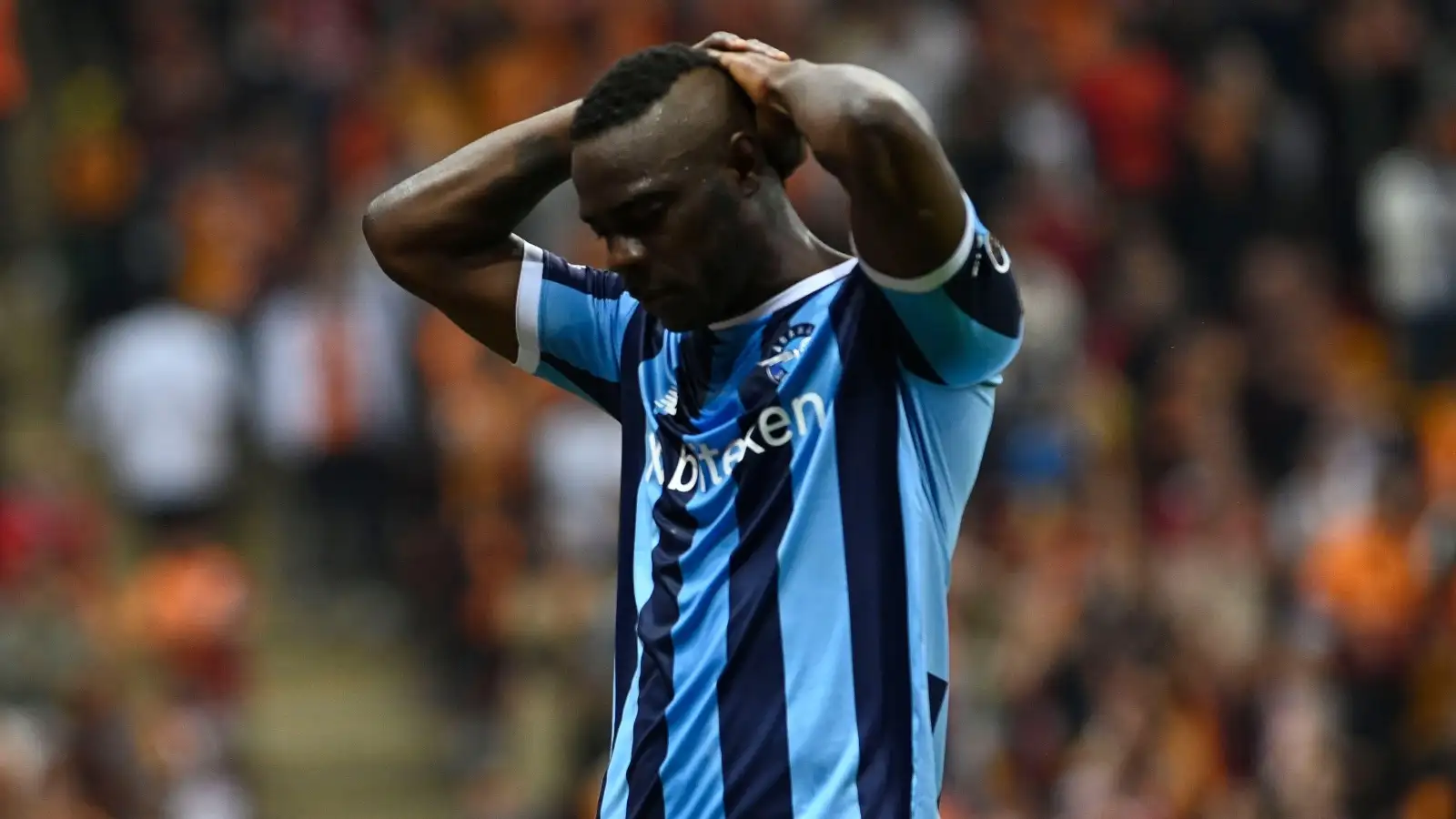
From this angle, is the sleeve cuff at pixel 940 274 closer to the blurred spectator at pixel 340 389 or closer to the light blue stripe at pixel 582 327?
the light blue stripe at pixel 582 327

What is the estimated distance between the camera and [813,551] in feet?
11.3

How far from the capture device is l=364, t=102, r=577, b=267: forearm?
3877mm

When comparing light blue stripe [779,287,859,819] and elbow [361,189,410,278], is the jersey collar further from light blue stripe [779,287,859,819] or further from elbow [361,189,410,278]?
elbow [361,189,410,278]

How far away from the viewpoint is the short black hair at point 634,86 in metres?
3.43

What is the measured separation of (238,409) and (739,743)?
28.8 ft

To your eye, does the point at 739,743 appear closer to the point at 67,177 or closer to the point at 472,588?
the point at 472,588

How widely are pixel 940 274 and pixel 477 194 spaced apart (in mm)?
1000

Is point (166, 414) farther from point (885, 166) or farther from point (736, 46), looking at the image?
point (885, 166)

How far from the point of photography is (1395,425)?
35.7ft

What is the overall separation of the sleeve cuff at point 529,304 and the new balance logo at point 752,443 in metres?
0.52

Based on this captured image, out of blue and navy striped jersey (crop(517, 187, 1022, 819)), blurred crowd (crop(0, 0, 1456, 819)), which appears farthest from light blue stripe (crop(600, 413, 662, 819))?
blurred crowd (crop(0, 0, 1456, 819))

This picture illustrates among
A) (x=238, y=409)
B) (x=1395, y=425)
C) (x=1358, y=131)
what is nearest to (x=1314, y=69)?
(x=1358, y=131)

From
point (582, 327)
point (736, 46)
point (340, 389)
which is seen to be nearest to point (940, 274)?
point (736, 46)

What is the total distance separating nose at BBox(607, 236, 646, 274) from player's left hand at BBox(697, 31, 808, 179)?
28 centimetres
